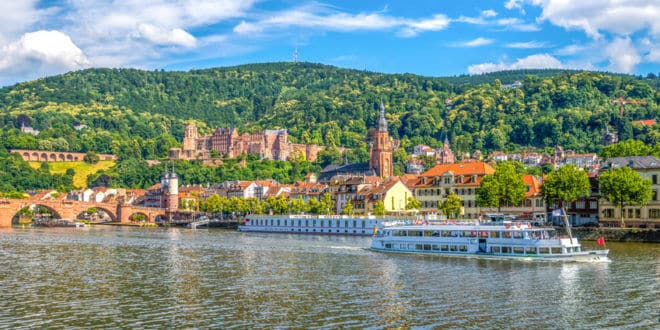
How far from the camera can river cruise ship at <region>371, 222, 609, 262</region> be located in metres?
63.1

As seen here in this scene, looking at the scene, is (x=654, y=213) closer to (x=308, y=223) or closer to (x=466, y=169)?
(x=466, y=169)

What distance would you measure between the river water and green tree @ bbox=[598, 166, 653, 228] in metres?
14.9

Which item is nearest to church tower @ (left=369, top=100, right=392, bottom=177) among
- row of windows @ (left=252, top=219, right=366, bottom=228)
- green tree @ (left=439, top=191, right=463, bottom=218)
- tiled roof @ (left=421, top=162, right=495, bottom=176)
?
tiled roof @ (left=421, top=162, right=495, bottom=176)

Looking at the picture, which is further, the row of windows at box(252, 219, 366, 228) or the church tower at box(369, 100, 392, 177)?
the church tower at box(369, 100, 392, 177)

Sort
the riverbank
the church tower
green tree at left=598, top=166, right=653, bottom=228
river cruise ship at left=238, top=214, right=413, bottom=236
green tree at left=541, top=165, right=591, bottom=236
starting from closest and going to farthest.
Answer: the riverbank
green tree at left=598, top=166, right=653, bottom=228
green tree at left=541, top=165, right=591, bottom=236
river cruise ship at left=238, top=214, right=413, bottom=236
the church tower

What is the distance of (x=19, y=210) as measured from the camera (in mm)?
158625

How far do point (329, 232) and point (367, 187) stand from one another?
23218mm

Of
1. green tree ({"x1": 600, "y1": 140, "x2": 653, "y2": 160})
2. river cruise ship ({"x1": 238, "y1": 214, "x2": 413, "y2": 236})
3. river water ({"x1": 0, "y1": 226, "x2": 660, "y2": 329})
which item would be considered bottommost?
river water ({"x1": 0, "y1": 226, "x2": 660, "y2": 329})

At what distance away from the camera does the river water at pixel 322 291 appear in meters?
37.5

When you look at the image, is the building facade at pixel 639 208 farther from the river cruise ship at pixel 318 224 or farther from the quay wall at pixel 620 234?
the river cruise ship at pixel 318 224

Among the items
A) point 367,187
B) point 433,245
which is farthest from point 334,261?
point 367,187

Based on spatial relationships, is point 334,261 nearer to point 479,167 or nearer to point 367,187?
point 479,167

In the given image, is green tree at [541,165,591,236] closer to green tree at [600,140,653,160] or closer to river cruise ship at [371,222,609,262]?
green tree at [600,140,653,160]

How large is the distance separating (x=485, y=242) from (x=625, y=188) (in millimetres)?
27433
